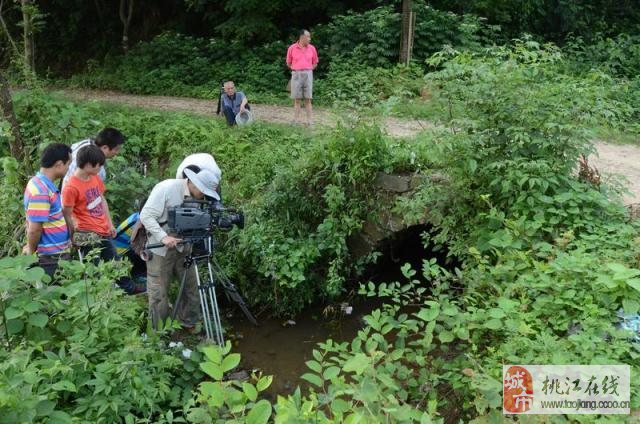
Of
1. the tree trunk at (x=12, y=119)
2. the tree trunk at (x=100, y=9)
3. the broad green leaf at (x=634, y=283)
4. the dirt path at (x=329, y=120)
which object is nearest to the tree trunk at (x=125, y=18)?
the tree trunk at (x=100, y=9)

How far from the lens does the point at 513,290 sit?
3750mm

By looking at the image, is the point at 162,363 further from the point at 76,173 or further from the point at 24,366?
the point at 76,173

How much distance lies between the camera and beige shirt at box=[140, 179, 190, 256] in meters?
4.51

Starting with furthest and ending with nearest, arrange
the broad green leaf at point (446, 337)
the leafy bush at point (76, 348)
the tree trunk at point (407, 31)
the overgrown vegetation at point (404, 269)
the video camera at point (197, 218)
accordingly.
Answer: the tree trunk at point (407, 31) → the video camera at point (197, 218) → the broad green leaf at point (446, 337) → the leafy bush at point (76, 348) → the overgrown vegetation at point (404, 269)

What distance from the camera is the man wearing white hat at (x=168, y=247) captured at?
4492mm

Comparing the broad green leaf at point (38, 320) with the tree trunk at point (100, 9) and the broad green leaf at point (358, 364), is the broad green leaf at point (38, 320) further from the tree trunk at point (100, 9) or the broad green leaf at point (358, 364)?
the tree trunk at point (100, 9)

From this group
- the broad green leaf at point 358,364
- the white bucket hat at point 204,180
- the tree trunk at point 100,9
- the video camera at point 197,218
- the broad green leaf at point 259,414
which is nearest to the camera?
the broad green leaf at point 259,414

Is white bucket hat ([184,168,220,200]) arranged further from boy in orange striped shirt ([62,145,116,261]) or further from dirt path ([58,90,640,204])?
dirt path ([58,90,640,204])

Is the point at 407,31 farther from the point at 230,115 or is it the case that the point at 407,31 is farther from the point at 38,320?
the point at 38,320

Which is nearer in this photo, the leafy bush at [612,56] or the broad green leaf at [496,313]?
the broad green leaf at [496,313]

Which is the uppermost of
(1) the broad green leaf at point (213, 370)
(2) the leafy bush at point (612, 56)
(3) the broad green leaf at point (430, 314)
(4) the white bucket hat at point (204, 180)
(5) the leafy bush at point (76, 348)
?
(2) the leafy bush at point (612, 56)

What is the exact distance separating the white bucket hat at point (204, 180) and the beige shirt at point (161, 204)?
158 mm

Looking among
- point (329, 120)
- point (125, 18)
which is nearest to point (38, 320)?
point (329, 120)

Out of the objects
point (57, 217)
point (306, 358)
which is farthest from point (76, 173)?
point (306, 358)
